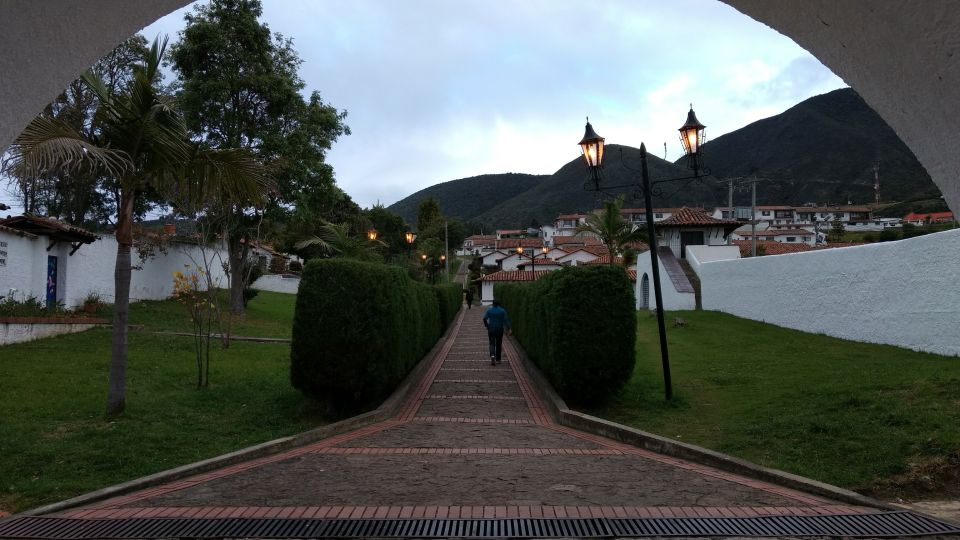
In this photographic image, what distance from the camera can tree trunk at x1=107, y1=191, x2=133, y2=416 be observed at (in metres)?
7.37

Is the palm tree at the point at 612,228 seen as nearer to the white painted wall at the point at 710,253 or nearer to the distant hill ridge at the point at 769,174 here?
the white painted wall at the point at 710,253

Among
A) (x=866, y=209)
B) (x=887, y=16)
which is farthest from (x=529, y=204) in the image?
(x=887, y=16)

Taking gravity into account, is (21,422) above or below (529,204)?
below

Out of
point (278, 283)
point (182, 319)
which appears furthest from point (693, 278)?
point (278, 283)

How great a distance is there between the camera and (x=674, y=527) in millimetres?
4160

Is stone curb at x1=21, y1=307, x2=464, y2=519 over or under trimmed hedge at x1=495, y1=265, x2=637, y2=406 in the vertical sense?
under

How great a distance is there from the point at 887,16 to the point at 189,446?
703cm

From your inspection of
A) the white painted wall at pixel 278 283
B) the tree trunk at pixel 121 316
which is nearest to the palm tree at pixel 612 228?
the tree trunk at pixel 121 316

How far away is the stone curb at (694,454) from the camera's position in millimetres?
4855

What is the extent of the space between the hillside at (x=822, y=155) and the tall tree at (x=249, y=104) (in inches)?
3117

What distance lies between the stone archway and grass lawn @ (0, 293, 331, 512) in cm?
407

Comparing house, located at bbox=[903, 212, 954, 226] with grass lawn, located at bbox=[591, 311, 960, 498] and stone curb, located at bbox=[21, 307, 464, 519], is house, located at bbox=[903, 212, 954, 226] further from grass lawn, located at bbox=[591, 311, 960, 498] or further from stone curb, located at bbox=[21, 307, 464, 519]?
stone curb, located at bbox=[21, 307, 464, 519]

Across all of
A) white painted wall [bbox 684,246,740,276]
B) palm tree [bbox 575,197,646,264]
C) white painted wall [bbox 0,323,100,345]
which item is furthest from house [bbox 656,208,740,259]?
white painted wall [bbox 0,323,100,345]

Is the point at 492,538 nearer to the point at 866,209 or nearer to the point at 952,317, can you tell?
the point at 952,317
